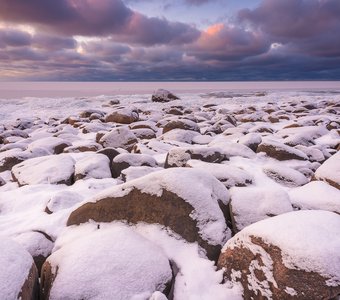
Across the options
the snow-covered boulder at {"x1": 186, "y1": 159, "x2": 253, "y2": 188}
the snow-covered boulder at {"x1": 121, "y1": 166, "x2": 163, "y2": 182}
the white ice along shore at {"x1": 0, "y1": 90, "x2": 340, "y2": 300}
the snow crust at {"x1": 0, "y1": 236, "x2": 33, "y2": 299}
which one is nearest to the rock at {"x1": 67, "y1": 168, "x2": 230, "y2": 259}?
the white ice along shore at {"x1": 0, "y1": 90, "x2": 340, "y2": 300}

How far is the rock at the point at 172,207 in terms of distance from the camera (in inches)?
128

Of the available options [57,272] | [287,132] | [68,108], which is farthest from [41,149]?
[68,108]

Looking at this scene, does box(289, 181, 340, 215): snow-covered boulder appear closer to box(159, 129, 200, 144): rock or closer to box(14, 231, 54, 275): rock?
box(14, 231, 54, 275): rock

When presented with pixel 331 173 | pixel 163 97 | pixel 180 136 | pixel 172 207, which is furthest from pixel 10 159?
pixel 163 97

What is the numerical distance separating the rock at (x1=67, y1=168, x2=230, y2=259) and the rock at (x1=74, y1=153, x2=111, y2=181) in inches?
68.3

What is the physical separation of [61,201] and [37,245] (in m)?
1.04

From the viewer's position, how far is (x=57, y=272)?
2715 millimetres

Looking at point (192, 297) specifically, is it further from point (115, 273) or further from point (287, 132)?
point (287, 132)

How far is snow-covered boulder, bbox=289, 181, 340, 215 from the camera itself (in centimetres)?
390

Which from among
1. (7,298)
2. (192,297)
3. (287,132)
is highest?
(7,298)

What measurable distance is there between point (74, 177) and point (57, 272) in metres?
2.95

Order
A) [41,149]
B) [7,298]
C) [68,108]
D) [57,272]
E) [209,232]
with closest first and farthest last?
[7,298]
[57,272]
[209,232]
[41,149]
[68,108]

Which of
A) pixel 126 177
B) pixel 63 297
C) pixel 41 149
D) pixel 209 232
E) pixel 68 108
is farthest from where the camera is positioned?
pixel 68 108

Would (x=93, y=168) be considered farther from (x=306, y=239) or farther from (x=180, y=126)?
(x=180, y=126)
